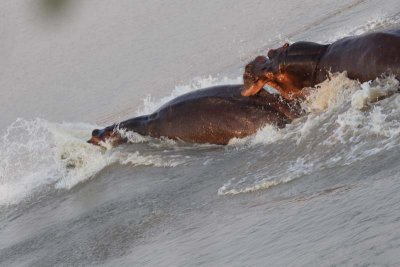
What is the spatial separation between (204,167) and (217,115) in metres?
0.99

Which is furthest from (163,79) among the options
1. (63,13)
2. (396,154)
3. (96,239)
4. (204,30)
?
(63,13)

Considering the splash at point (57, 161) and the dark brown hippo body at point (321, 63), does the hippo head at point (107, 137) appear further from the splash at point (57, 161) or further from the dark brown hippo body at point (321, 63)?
the dark brown hippo body at point (321, 63)

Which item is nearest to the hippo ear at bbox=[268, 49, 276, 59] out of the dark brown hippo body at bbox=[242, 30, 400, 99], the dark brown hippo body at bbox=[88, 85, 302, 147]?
the dark brown hippo body at bbox=[242, 30, 400, 99]

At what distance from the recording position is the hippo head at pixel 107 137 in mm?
10492

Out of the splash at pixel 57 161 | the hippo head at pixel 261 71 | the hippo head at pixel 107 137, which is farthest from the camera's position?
the hippo head at pixel 107 137

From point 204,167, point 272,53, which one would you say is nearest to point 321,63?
point 272,53

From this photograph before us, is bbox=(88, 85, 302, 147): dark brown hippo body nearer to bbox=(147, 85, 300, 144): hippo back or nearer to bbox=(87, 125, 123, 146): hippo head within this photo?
bbox=(147, 85, 300, 144): hippo back

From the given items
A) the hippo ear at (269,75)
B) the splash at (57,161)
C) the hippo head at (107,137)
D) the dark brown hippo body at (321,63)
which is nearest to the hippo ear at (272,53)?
the dark brown hippo body at (321,63)

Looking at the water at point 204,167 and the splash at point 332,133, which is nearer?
the water at point 204,167

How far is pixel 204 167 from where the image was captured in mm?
8398

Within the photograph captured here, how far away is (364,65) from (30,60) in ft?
45.2

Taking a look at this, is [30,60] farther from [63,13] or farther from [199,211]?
[199,211]

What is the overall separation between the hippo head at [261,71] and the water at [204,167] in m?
0.46

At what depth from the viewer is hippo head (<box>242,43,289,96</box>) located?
853cm
